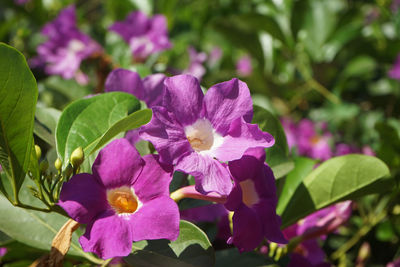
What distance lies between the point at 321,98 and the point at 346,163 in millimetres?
1454

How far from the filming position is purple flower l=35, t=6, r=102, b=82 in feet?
6.73

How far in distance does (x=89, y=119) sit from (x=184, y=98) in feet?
0.64

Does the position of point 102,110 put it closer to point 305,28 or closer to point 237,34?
point 237,34

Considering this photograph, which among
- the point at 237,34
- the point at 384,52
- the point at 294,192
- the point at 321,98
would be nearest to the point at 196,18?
the point at 237,34

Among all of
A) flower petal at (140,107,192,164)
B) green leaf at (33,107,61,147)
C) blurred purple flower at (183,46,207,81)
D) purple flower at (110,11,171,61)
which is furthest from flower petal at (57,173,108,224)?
blurred purple flower at (183,46,207,81)

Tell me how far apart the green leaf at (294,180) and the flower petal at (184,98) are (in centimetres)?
42

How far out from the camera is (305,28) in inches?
89.0

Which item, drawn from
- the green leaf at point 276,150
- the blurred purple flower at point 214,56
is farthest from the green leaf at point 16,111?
the blurred purple flower at point 214,56

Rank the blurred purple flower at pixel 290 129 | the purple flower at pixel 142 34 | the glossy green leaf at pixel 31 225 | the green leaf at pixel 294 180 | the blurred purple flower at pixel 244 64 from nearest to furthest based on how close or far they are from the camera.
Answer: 1. the glossy green leaf at pixel 31 225
2. the green leaf at pixel 294 180
3. the purple flower at pixel 142 34
4. the blurred purple flower at pixel 290 129
5. the blurred purple flower at pixel 244 64

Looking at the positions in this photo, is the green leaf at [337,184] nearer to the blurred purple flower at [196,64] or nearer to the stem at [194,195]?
the stem at [194,195]

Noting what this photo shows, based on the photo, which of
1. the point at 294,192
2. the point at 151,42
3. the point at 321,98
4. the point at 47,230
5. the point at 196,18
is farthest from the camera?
the point at 196,18

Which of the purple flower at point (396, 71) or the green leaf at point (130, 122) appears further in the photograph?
the purple flower at point (396, 71)

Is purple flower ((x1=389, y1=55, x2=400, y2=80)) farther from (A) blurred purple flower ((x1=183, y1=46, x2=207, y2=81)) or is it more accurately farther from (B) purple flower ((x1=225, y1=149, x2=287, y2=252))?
(B) purple flower ((x1=225, y1=149, x2=287, y2=252))

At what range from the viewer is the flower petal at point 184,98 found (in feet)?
2.61
